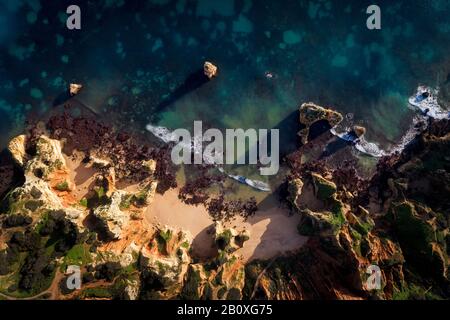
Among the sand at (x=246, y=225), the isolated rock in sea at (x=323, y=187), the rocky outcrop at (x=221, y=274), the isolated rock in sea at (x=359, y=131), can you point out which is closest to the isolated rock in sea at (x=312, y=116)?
the isolated rock in sea at (x=359, y=131)

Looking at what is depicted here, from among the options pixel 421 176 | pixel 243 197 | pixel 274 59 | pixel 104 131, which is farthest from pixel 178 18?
pixel 421 176

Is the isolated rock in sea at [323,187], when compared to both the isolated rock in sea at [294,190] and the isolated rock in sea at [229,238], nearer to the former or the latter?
the isolated rock in sea at [294,190]

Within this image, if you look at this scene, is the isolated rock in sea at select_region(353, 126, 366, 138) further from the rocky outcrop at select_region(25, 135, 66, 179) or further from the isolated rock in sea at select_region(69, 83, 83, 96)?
the rocky outcrop at select_region(25, 135, 66, 179)

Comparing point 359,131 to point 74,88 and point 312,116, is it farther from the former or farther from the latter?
point 74,88

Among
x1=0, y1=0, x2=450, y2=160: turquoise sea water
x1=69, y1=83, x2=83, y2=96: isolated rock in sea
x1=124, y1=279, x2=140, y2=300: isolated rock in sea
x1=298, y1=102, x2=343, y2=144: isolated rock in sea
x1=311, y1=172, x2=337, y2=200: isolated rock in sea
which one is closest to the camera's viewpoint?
x1=124, y1=279, x2=140, y2=300: isolated rock in sea

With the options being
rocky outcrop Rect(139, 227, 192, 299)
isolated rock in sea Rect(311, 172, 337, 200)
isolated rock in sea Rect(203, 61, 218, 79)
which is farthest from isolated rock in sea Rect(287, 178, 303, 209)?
isolated rock in sea Rect(203, 61, 218, 79)

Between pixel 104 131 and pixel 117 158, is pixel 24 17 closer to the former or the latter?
pixel 104 131

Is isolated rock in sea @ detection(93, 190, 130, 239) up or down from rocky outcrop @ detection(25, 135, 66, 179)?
down
